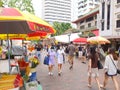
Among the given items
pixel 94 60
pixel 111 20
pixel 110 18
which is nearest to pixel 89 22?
pixel 110 18

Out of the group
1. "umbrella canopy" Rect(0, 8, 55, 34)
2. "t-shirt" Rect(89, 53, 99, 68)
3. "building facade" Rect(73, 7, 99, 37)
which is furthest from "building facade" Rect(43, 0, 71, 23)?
"umbrella canopy" Rect(0, 8, 55, 34)

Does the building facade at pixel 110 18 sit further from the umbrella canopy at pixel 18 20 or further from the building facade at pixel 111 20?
the umbrella canopy at pixel 18 20

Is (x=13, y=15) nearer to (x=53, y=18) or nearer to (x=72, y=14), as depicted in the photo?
(x=53, y=18)

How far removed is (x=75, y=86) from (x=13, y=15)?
18.9ft

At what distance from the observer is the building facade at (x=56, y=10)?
161500mm

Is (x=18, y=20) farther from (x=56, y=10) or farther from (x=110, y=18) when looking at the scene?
(x=56, y=10)

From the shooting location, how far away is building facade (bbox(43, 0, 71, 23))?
530 ft

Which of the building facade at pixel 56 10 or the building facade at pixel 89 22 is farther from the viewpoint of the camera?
the building facade at pixel 56 10

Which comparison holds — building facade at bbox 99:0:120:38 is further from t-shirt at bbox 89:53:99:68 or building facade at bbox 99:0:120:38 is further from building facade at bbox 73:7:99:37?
t-shirt at bbox 89:53:99:68

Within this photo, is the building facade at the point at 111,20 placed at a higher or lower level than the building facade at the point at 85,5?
lower

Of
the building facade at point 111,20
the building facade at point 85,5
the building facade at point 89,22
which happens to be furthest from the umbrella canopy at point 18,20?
the building facade at point 85,5

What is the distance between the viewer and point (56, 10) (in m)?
169

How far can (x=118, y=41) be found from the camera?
1233 inches

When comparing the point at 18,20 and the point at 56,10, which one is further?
the point at 56,10
